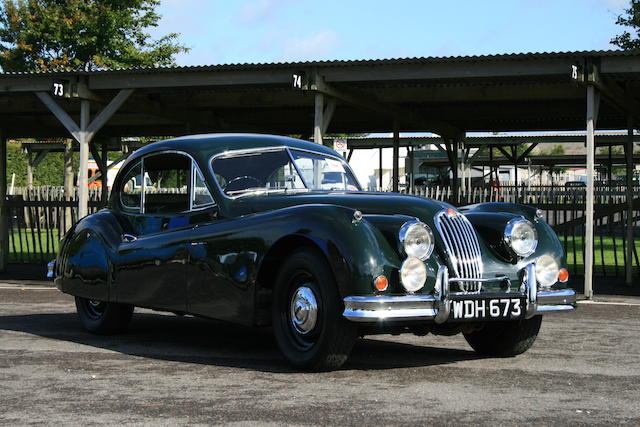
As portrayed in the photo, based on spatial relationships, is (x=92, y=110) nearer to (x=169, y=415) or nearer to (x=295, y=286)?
(x=295, y=286)

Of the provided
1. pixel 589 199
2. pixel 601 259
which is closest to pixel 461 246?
pixel 589 199

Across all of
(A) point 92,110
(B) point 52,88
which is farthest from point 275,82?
(A) point 92,110

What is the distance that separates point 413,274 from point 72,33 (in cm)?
2767

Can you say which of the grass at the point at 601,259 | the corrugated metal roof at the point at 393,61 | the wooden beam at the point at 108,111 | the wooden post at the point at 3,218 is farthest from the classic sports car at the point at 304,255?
the wooden post at the point at 3,218

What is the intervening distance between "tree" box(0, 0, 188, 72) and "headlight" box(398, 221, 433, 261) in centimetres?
2648

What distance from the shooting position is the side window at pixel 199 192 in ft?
25.2

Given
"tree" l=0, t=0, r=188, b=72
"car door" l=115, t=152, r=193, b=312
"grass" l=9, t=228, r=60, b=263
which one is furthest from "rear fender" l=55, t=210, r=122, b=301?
"tree" l=0, t=0, r=188, b=72

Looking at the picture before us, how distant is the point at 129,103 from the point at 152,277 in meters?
11.0

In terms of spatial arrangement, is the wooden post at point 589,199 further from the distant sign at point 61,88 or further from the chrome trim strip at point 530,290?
the distant sign at point 61,88

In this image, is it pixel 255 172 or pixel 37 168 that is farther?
pixel 37 168

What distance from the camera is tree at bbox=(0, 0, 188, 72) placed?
1232 inches

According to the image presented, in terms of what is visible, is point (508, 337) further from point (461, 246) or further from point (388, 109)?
point (388, 109)

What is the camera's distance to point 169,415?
16.6 feet

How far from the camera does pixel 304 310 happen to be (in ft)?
21.0
